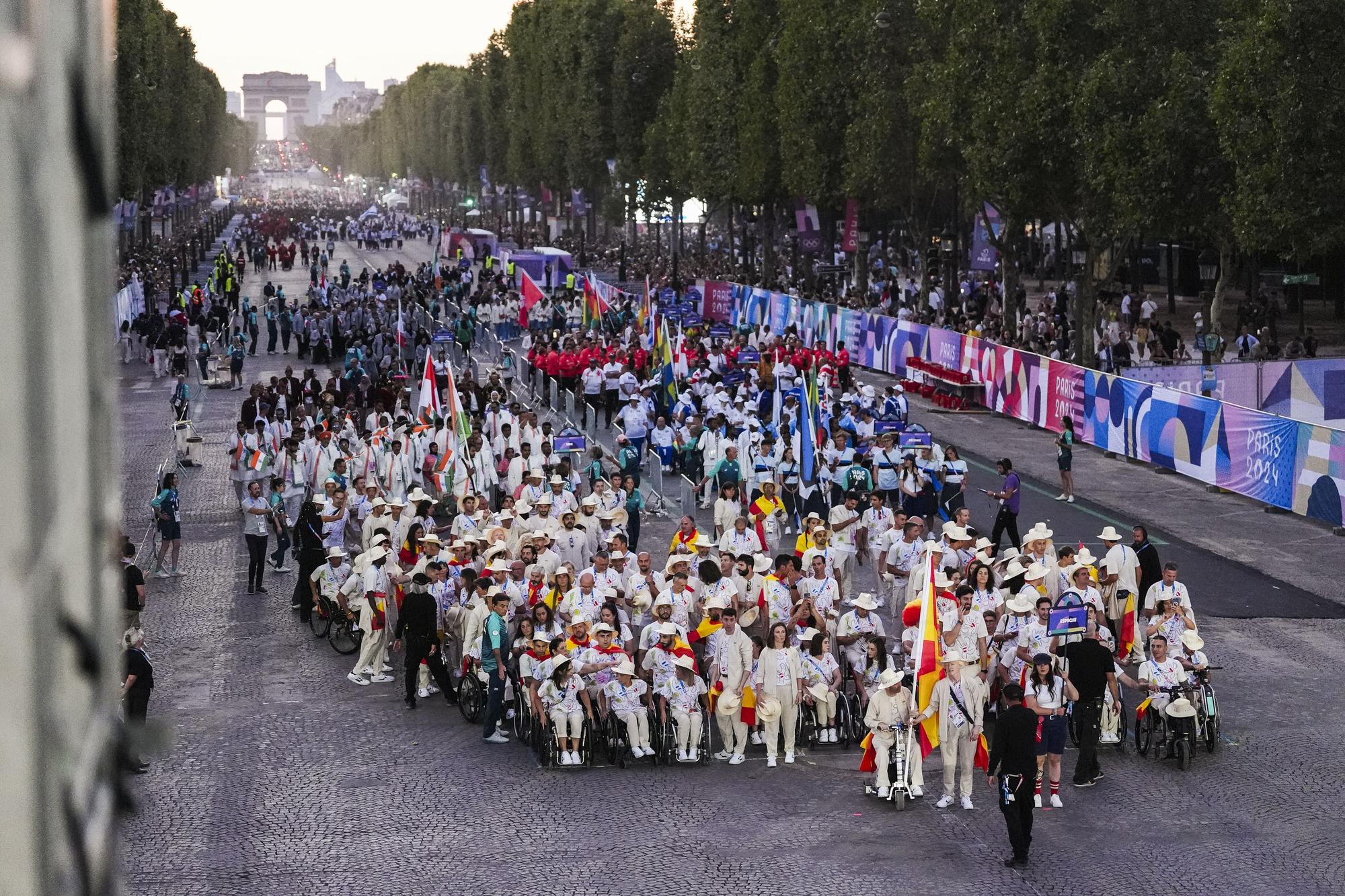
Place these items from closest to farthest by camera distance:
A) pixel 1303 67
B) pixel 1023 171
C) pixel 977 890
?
pixel 977 890, pixel 1303 67, pixel 1023 171

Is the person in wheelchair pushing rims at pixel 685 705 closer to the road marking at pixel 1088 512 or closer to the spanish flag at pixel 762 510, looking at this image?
the spanish flag at pixel 762 510

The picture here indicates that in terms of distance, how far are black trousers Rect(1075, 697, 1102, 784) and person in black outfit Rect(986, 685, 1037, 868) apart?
1.91m

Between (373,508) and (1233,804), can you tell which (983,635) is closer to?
(1233,804)

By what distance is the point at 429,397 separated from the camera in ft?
90.4

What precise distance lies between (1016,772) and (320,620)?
9.57 m

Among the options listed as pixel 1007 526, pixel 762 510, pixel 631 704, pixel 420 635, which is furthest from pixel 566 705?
pixel 1007 526

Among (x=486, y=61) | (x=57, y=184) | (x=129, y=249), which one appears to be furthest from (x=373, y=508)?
(x=486, y=61)

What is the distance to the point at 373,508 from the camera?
65.9 ft

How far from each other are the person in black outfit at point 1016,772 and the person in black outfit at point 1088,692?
6.42 ft

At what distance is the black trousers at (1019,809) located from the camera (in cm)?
1200

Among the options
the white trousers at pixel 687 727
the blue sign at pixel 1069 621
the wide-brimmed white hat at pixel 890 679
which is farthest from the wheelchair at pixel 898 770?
the blue sign at pixel 1069 621

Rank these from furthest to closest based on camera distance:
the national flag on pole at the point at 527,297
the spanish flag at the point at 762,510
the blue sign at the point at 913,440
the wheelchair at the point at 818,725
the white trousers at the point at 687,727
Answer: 1. the national flag on pole at the point at 527,297
2. the blue sign at the point at 913,440
3. the spanish flag at the point at 762,510
4. the wheelchair at the point at 818,725
5. the white trousers at the point at 687,727

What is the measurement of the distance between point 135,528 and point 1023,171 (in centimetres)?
2244

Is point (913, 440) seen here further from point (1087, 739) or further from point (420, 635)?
point (1087, 739)
